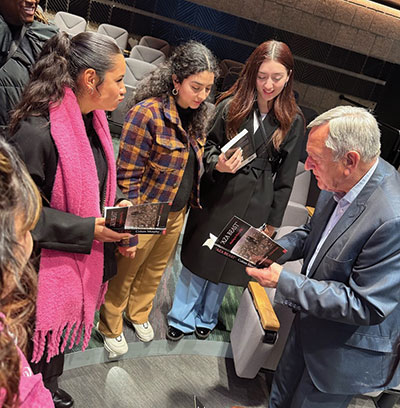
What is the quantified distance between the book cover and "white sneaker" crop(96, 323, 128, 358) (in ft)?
4.01

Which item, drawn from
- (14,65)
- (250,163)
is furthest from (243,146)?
(14,65)

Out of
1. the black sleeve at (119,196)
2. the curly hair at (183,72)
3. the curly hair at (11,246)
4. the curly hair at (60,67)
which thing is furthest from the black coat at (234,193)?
the curly hair at (11,246)

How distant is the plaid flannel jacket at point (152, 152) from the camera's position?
2045 mm

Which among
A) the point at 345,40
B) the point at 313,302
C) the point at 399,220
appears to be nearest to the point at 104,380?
the point at 313,302

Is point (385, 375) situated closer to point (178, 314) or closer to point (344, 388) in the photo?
point (344, 388)

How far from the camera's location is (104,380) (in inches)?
95.0

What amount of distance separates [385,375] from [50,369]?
1.42 metres

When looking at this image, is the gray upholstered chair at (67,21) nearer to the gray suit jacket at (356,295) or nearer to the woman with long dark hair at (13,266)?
the gray suit jacket at (356,295)

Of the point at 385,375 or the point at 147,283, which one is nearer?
the point at 385,375

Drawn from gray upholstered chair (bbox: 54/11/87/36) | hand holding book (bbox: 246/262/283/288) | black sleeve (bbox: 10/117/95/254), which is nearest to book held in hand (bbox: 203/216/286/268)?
hand holding book (bbox: 246/262/283/288)

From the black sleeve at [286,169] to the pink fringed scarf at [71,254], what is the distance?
1.09 metres

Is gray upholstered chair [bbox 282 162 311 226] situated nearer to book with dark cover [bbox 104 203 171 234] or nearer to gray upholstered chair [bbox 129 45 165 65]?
book with dark cover [bbox 104 203 171 234]

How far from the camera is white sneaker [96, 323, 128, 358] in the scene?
96.7 inches

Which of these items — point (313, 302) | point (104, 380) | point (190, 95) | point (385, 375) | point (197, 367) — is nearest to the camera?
point (313, 302)
